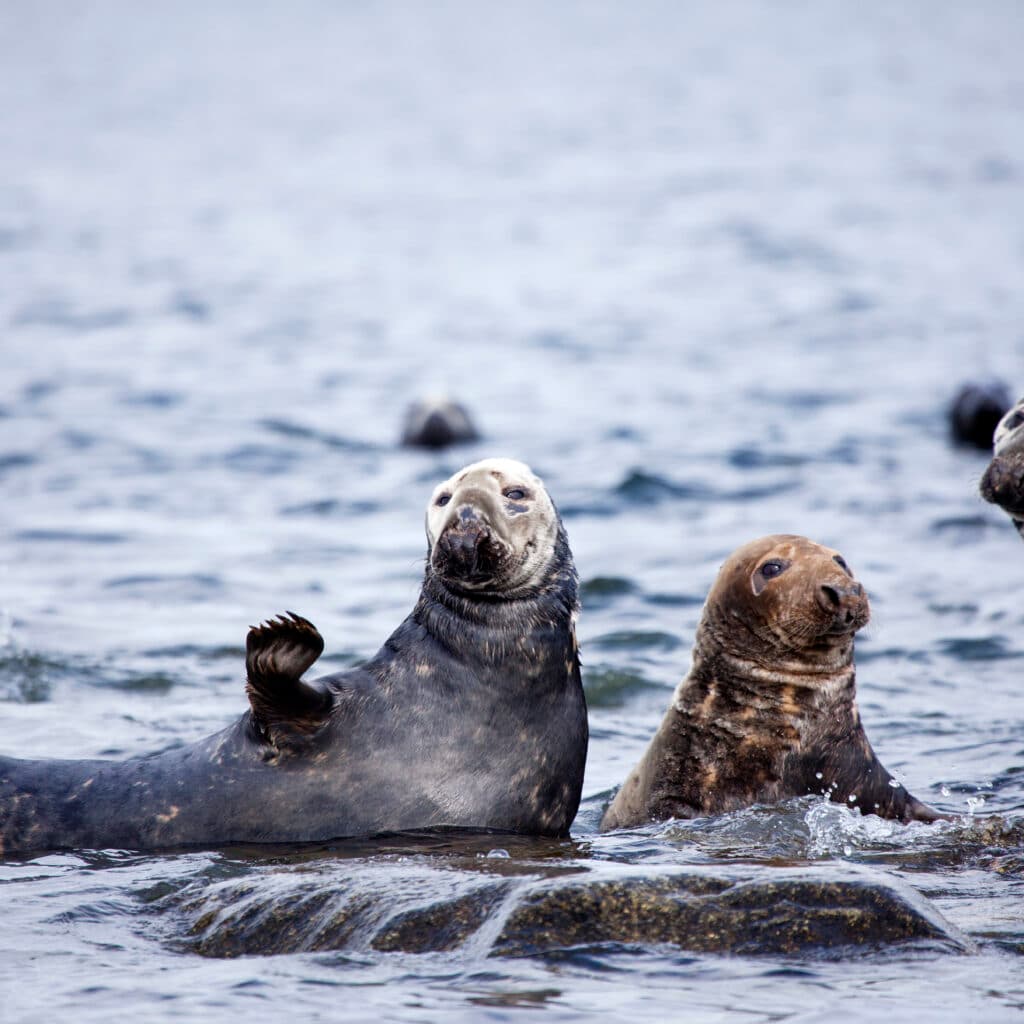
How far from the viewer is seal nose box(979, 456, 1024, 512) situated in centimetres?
754

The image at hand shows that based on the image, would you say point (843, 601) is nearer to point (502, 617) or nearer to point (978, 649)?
point (502, 617)

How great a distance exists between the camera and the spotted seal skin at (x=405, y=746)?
622 cm

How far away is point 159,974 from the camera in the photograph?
475 cm

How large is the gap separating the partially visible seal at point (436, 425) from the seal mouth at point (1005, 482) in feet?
32.7

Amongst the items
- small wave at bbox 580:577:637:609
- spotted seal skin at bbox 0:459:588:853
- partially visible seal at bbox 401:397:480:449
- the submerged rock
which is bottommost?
the submerged rock

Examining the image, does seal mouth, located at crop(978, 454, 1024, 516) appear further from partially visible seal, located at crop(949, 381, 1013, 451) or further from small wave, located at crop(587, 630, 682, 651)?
partially visible seal, located at crop(949, 381, 1013, 451)

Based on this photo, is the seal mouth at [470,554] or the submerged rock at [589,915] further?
the seal mouth at [470,554]

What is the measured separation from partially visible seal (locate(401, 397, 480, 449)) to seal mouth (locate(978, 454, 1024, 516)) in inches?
392

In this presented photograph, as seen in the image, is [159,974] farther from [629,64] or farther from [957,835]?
[629,64]

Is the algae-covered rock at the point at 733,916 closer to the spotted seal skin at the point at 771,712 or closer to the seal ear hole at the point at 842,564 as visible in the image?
the spotted seal skin at the point at 771,712

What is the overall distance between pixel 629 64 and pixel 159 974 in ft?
248

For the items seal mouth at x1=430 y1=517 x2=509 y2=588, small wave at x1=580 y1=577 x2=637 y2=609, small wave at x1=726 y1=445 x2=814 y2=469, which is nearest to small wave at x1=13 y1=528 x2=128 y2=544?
small wave at x1=580 y1=577 x2=637 y2=609

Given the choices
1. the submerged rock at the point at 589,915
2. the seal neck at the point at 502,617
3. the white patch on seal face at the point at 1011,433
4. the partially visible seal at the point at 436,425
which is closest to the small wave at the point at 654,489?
the partially visible seal at the point at 436,425

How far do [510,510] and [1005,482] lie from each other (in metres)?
2.29
